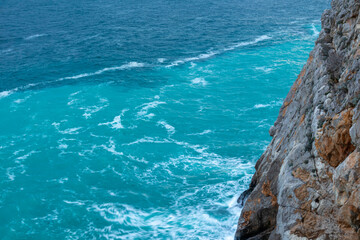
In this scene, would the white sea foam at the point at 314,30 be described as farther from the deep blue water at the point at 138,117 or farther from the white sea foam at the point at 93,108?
the white sea foam at the point at 93,108

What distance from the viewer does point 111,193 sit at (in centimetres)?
4425

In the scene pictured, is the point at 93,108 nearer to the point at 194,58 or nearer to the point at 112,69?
the point at 112,69

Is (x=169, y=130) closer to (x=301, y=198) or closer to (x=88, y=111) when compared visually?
(x=88, y=111)

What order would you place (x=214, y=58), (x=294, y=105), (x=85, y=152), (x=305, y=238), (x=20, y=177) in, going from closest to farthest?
1. (x=305, y=238)
2. (x=294, y=105)
3. (x=20, y=177)
4. (x=85, y=152)
5. (x=214, y=58)

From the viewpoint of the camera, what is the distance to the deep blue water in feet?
135

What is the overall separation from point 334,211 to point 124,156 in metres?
35.2

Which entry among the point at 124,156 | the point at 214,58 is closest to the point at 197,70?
the point at 214,58

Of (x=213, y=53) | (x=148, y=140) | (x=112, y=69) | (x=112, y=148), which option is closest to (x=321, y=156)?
(x=148, y=140)

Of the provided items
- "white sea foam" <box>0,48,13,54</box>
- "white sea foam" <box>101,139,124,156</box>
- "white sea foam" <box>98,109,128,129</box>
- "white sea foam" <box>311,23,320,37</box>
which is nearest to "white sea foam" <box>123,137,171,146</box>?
"white sea foam" <box>101,139,124,156</box>

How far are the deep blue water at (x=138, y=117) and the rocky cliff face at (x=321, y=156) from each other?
10543 mm

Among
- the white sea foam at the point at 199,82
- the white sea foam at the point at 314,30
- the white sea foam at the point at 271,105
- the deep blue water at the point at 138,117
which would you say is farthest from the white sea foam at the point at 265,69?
the white sea foam at the point at 314,30

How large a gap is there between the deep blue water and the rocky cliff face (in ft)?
34.6

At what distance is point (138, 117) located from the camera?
201 ft

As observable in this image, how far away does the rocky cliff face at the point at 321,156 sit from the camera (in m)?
19.1
